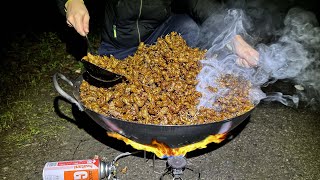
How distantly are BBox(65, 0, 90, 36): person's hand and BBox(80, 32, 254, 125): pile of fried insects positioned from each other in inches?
13.9

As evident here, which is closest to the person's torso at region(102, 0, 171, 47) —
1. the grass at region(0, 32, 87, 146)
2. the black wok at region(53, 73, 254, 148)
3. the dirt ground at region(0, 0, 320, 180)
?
the dirt ground at region(0, 0, 320, 180)

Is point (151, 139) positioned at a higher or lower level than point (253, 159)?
higher

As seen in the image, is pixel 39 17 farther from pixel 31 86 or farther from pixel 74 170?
pixel 74 170

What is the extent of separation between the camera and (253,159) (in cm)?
425

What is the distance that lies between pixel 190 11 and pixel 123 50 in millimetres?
1067

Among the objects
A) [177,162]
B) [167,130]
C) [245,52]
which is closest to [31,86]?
[177,162]

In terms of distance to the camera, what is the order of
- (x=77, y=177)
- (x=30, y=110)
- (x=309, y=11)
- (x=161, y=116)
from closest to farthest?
(x=161, y=116)
(x=77, y=177)
(x=30, y=110)
(x=309, y=11)

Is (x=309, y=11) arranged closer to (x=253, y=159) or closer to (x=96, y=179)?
(x=253, y=159)

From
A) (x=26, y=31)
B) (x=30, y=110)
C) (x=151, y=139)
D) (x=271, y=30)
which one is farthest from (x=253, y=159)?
(x=26, y=31)

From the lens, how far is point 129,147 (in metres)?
4.49

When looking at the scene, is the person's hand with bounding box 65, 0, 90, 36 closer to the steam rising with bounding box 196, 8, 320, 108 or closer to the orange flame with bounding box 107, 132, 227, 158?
the orange flame with bounding box 107, 132, 227, 158

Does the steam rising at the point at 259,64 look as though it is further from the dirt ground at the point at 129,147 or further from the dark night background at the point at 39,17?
the dark night background at the point at 39,17

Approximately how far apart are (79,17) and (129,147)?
1.99 meters

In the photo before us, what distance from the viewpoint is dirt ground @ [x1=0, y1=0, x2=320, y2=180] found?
409 centimetres
